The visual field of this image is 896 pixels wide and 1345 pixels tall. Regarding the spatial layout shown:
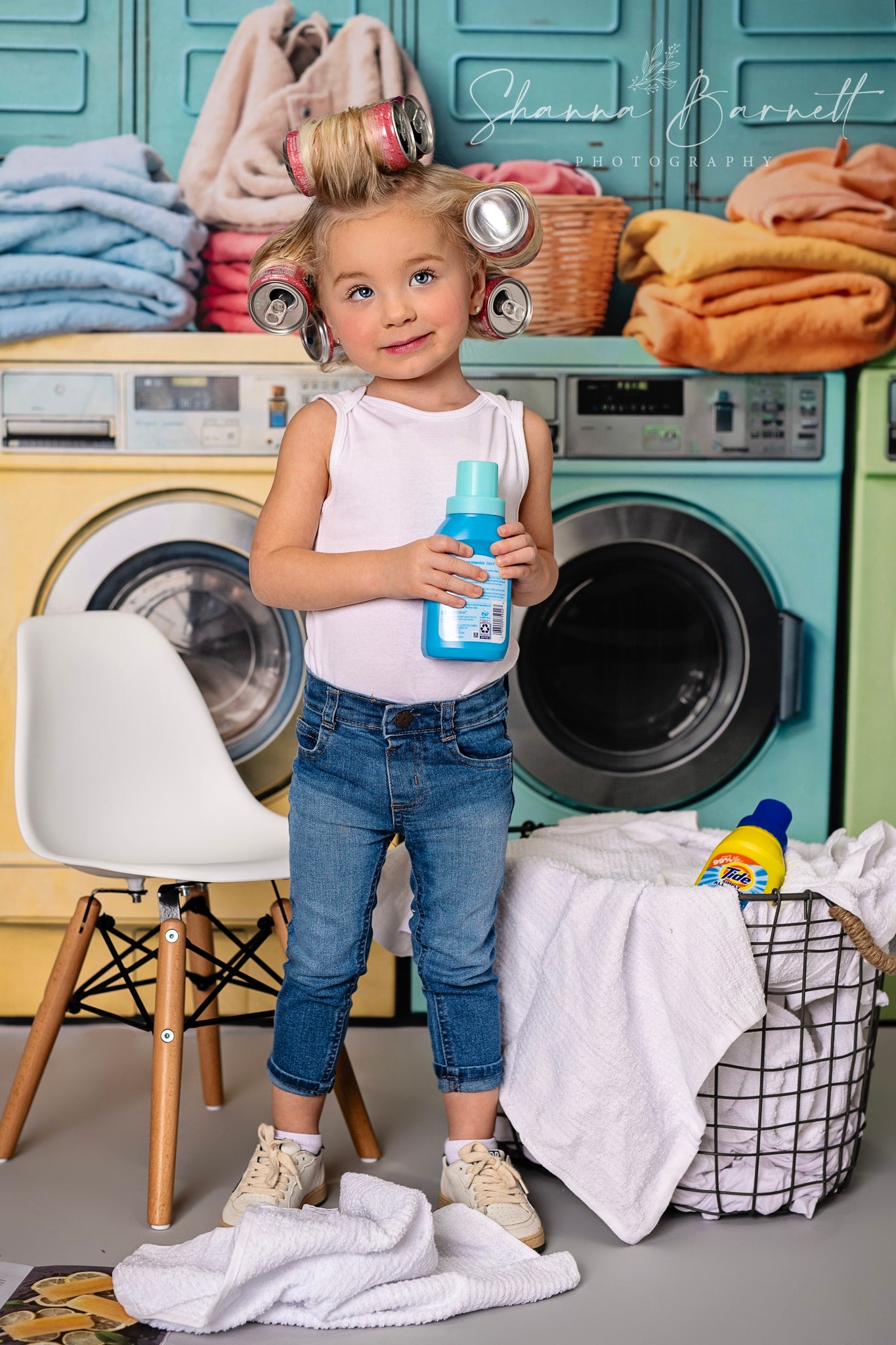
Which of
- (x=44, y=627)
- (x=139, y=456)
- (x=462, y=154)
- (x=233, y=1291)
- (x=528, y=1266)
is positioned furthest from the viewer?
(x=462, y=154)

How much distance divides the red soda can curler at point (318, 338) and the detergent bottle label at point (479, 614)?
0.37 metres

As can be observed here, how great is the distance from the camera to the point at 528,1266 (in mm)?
1267

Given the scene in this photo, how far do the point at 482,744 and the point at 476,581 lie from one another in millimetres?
221

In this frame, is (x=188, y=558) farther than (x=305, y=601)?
Yes

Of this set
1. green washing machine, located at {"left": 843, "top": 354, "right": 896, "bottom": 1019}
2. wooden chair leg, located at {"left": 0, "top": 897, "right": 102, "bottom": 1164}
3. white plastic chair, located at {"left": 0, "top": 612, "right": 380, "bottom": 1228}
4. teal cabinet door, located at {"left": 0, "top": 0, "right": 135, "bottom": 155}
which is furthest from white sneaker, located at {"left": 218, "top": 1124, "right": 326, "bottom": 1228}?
teal cabinet door, located at {"left": 0, "top": 0, "right": 135, "bottom": 155}

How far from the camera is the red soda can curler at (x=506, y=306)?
1.39 meters

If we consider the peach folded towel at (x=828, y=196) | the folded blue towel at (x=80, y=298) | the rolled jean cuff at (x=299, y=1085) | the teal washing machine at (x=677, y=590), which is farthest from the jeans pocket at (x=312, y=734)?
the peach folded towel at (x=828, y=196)

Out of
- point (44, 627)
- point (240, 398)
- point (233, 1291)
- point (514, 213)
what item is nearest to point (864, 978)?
point (233, 1291)

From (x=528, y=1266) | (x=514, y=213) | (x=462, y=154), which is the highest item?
(x=462, y=154)

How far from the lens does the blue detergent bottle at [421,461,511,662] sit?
1224 millimetres

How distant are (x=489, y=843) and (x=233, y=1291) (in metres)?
0.52

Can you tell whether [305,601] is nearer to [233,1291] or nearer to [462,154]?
[233,1291]

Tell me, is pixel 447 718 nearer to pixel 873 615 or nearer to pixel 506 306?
pixel 506 306

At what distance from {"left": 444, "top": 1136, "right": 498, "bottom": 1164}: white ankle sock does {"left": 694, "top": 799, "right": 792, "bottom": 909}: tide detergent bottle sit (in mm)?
385
